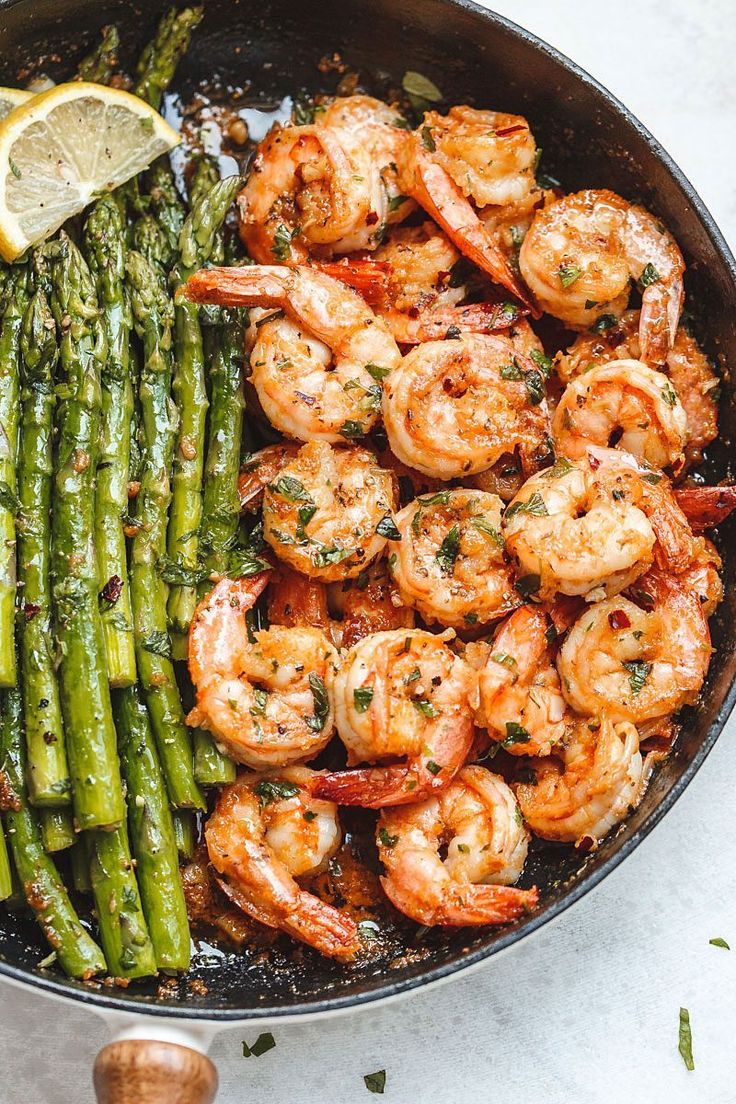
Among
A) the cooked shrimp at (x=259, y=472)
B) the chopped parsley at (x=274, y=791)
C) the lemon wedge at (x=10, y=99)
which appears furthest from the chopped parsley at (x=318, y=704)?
the lemon wedge at (x=10, y=99)

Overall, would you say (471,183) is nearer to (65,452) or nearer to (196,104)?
(196,104)

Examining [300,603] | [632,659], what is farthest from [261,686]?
[632,659]

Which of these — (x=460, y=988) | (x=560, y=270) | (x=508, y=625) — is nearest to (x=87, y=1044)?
(x=460, y=988)

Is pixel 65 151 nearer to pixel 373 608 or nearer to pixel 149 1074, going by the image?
pixel 373 608

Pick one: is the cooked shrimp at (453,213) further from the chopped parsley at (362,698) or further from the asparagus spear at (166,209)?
the chopped parsley at (362,698)

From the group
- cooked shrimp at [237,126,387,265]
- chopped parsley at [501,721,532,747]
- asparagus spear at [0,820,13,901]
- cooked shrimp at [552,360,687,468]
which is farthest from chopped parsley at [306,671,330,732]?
cooked shrimp at [237,126,387,265]

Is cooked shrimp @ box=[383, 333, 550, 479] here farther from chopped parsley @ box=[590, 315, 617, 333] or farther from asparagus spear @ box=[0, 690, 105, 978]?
asparagus spear @ box=[0, 690, 105, 978]
